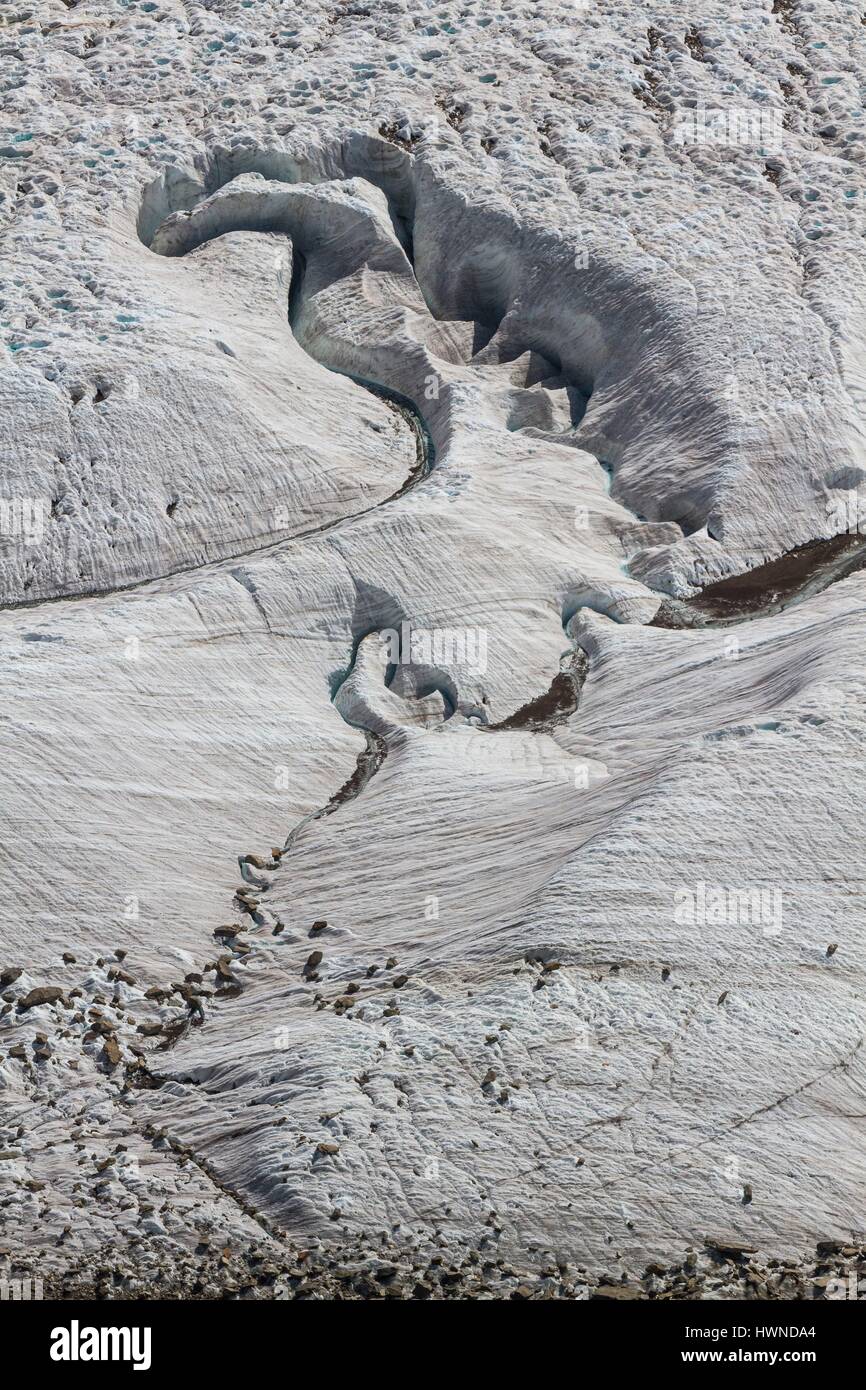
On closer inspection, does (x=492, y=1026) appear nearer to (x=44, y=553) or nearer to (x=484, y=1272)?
(x=484, y=1272)

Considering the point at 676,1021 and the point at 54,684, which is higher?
the point at 54,684

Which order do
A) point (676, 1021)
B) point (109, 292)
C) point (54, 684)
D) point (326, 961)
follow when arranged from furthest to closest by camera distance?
point (109, 292)
point (54, 684)
point (326, 961)
point (676, 1021)

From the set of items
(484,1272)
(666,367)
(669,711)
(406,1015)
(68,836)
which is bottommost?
(484,1272)

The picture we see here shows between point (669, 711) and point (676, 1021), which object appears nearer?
point (676, 1021)

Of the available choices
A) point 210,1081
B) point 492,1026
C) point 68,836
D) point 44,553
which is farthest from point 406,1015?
point 44,553

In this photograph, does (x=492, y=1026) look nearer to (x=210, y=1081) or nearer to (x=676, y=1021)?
(x=676, y=1021)

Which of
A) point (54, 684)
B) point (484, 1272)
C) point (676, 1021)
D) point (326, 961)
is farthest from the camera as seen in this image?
point (54, 684)

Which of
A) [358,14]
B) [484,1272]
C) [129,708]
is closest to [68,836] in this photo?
[129,708]
